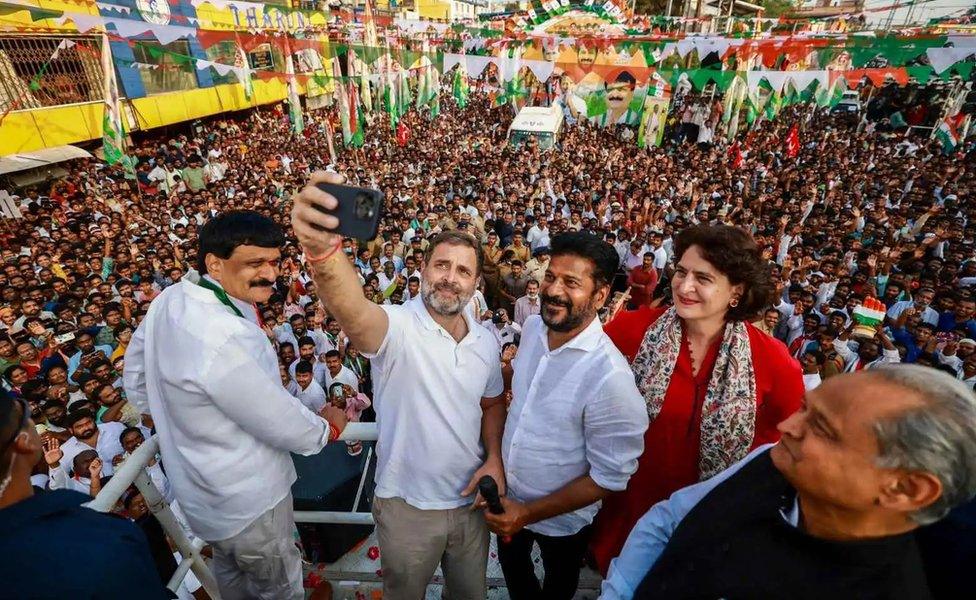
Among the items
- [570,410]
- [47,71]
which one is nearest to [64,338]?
[570,410]

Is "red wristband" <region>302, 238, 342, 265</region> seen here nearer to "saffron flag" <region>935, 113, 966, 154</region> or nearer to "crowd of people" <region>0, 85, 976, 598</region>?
"crowd of people" <region>0, 85, 976, 598</region>

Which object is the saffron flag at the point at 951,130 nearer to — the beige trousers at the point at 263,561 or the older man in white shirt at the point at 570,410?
the older man in white shirt at the point at 570,410

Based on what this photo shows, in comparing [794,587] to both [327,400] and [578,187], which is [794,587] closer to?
[327,400]

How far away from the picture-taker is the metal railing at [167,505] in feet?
4.98

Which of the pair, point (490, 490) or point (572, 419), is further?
point (572, 419)

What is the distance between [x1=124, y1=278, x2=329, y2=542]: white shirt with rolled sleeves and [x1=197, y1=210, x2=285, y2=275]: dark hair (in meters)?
0.19

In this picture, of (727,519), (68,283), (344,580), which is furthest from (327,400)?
(68,283)

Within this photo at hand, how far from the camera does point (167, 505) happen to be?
1.74 meters

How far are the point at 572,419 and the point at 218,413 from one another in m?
1.32

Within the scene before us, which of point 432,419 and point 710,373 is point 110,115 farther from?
point 710,373

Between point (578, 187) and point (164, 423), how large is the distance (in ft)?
35.6

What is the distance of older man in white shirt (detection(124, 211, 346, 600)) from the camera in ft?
5.35

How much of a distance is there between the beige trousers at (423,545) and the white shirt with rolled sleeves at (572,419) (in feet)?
0.82

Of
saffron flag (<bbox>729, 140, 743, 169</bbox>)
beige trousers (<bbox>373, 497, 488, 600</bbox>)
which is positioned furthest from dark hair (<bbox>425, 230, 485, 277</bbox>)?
saffron flag (<bbox>729, 140, 743, 169</bbox>)
